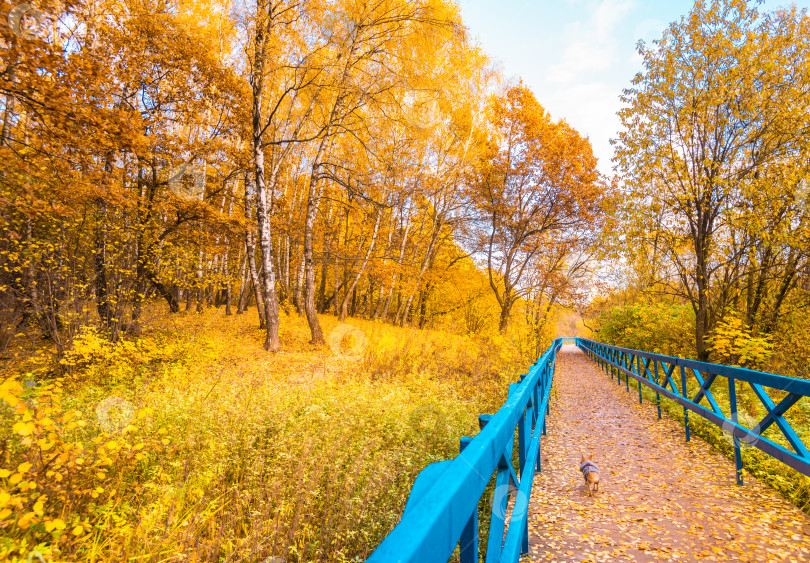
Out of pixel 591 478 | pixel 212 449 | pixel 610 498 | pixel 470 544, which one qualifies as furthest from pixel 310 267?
pixel 470 544

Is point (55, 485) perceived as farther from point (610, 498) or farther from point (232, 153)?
point (232, 153)

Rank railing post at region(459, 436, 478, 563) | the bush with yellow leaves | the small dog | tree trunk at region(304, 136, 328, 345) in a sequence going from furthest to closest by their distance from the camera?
tree trunk at region(304, 136, 328, 345) → the small dog → the bush with yellow leaves → railing post at region(459, 436, 478, 563)

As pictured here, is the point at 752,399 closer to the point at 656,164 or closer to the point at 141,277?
the point at 656,164

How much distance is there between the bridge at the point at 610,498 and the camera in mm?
948

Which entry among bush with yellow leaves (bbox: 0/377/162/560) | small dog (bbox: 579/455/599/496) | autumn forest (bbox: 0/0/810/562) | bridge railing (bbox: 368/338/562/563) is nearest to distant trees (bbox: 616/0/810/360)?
autumn forest (bbox: 0/0/810/562)

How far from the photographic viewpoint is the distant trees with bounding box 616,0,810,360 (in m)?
8.04

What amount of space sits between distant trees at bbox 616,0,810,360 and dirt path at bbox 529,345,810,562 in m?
5.90

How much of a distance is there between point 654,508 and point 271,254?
923 cm

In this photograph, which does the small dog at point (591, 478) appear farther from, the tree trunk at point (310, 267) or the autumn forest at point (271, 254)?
the tree trunk at point (310, 267)

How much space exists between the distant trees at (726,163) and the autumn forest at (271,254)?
0.06m

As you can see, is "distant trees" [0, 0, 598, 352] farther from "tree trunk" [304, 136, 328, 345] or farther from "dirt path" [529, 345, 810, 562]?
"dirt path" [529, 345, 810, 562]

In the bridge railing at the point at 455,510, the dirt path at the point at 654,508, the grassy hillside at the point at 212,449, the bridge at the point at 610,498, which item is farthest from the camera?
the dirt path at the point at 654,508

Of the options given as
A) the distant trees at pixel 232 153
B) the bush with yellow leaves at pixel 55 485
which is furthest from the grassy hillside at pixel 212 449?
the distant trees at pixel 232 153

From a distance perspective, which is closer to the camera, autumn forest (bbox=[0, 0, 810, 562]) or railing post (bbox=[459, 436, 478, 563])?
railing post (bbox=[459, 436, 478, 563])
